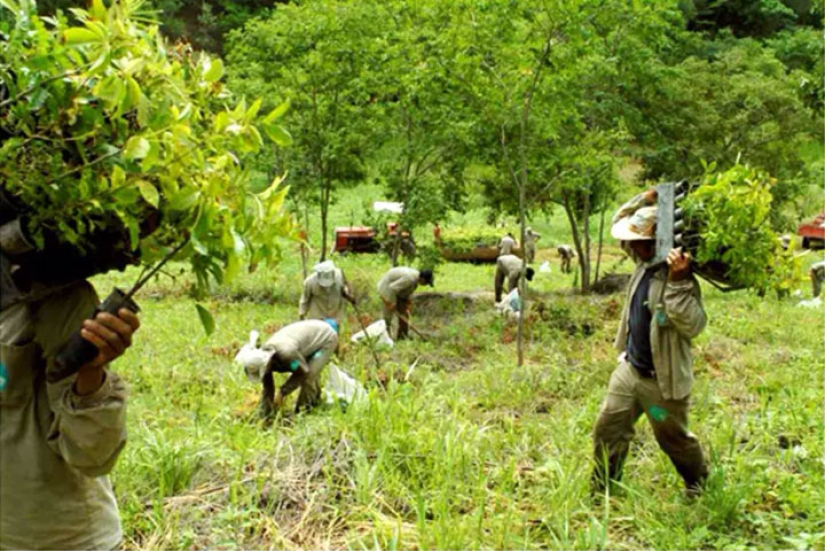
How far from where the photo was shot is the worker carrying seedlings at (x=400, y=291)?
11.2 m

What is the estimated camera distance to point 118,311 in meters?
2.23

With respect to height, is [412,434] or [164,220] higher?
[164,220]

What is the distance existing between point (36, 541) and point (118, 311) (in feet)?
2.59

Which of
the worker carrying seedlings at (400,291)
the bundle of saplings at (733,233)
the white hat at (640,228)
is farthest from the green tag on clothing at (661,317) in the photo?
the worker carrying seedlings at (400,291)

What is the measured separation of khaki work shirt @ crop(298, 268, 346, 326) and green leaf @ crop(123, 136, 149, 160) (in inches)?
265

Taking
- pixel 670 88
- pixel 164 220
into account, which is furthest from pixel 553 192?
pixel 164 220

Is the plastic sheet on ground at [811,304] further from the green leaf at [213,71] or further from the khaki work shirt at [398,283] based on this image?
the green leaf at [213,71]

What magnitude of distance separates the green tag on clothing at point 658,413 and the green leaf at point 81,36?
3.62 m

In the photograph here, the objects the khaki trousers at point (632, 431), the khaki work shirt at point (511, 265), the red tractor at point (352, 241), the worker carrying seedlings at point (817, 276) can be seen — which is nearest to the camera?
the khaki trousers at point (632, 431)

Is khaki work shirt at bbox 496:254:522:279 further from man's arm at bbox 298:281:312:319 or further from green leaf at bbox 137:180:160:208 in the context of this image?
green leaf at bbox 137:180:160:208

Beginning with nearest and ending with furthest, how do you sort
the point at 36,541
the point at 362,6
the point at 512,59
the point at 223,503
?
the point at 36,541, the point at 223,503, the point at 512,59, the point at 362,6

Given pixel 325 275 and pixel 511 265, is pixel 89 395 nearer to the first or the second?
pixel 325 275

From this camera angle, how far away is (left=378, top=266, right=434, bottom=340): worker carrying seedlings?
36.9 feet

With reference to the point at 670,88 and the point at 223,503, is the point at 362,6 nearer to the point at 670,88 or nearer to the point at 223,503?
the point at 670,88
